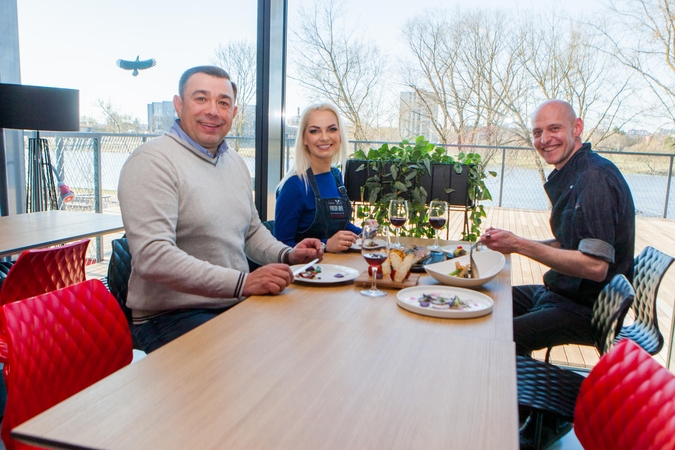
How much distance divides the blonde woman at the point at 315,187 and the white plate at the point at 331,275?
1.76ft

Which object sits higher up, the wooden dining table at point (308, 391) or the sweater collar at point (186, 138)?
the sweater collar at point (186, 138)

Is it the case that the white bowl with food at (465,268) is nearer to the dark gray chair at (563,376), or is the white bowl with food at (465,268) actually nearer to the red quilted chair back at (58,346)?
the dark gray chair at (563,376)

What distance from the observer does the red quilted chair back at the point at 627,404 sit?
3.05ft

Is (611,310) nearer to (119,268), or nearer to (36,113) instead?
(119,268)

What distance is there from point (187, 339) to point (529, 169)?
10.9 ft

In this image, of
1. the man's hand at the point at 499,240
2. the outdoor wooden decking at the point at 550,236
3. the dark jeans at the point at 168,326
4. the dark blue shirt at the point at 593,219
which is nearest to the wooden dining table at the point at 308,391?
the dark jeans at the point at 168,326

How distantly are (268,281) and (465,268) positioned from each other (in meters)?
0.66

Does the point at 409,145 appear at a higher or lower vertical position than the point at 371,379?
higher

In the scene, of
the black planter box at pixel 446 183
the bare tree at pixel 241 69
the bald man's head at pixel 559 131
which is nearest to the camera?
the bald man's head at pixel 559 131

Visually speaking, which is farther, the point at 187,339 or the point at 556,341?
the point at 556,341

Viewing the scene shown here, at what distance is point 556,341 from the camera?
7.18ft

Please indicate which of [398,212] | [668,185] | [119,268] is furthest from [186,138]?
[668,185]

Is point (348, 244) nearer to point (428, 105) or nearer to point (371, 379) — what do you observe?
point (371, 379)

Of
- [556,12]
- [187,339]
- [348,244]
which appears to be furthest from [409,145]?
[187,339]
